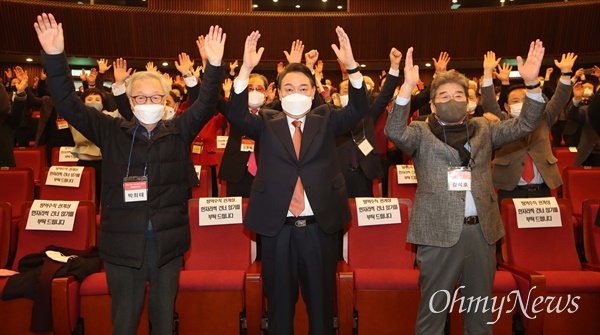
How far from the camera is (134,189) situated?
230 cm

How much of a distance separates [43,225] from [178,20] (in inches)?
346

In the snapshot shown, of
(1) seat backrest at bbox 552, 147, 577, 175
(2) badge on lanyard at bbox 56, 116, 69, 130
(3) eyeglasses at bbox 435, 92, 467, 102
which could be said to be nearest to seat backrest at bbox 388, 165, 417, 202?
(3) eyeglasses at bbox 435, 92, 467, 102

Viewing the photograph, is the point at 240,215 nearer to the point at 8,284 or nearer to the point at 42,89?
the point at 8,284

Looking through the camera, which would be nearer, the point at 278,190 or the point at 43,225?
the point at 278,190

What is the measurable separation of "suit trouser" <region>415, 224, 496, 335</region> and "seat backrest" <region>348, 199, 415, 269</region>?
0.83 metres

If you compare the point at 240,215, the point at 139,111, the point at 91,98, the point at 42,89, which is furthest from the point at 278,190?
the point at 42,89

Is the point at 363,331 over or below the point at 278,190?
below

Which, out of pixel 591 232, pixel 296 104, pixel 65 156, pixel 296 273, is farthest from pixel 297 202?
pixel 65 156

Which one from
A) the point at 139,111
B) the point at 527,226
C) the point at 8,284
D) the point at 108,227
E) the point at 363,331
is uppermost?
the point at 139,111

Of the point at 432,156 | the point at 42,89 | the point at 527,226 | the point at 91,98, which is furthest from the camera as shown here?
the point at 42,89

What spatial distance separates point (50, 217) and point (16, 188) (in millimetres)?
1110

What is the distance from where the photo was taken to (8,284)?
295cm

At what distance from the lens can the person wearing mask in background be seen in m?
2.32

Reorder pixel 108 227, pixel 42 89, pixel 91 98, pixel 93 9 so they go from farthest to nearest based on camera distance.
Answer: pixel 93 9
pixel 42 89
pixel 91 98
pixel 108 227
